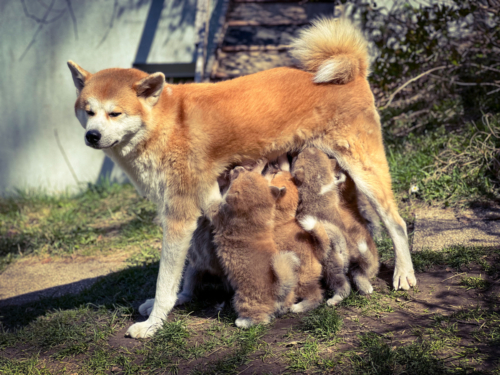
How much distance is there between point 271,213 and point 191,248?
803 mm

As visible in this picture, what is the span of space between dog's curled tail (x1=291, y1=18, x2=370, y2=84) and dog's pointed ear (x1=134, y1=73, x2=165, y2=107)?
49.2 inches

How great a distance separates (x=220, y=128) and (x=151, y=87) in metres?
0.61

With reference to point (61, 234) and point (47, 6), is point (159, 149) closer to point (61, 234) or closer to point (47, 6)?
point (61, 234)

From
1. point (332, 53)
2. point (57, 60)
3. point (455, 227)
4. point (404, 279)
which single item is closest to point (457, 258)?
point (404, 279)

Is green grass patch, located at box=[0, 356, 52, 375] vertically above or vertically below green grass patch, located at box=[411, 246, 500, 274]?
below

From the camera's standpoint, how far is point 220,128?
3547 millimetres

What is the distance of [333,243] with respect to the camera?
3424mm

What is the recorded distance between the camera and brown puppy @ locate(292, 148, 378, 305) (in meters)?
3.43

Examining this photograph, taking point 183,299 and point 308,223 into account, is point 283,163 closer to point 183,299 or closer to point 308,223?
point 308,223

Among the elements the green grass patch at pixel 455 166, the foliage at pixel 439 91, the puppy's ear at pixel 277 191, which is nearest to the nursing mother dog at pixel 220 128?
the puppy's ear at pixel 277 191

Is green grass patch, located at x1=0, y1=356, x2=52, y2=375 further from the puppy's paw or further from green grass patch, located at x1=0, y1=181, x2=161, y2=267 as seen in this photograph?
green grass patch, located at x1=0, y1=181, x2=161, y2=267

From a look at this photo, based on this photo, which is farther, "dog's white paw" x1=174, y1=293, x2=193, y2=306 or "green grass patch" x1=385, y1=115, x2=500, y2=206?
"green grass patch" x1=385, y1=115, x2=500, y2=206

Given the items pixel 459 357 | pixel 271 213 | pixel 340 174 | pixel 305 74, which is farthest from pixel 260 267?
pixel 305 74

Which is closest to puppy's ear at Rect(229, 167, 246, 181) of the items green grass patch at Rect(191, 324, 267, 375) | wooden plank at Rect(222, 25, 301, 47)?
green grass patch at Rect(191, 324, 267, 375)
